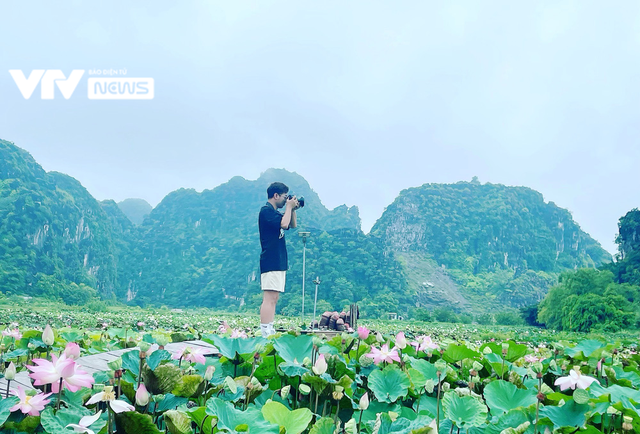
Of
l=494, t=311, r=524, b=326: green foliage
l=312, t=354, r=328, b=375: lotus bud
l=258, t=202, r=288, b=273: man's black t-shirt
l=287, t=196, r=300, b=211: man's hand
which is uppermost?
l=287, t=196, r=300, b=211: man's hand

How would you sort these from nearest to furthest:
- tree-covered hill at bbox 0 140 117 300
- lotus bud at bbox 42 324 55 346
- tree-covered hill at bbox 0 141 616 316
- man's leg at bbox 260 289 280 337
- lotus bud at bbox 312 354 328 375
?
lotus bud at bbox 312 354 328 375 < lotus bud at bbox 42 324 55 346 < man's leg at bbox 260 289 280 337 < tree-covered hill at bbox 0 140 117 300 < tree-covered hill at bbox 0 141 616 316

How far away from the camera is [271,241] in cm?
273

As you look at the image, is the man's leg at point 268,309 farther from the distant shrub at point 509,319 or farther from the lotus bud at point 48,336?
the distant shrub at point 509,319

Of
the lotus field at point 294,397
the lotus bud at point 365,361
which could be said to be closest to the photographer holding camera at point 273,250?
the lotus field at point 294,397

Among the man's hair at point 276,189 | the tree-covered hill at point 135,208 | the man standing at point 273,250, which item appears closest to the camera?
the man standing at point 273,250

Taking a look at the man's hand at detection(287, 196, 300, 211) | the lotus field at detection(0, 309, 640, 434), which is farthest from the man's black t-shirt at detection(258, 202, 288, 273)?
the lotus field at detection(0, 309, 640, 434)

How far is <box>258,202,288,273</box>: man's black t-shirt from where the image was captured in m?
2.70

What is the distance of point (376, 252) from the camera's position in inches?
1451

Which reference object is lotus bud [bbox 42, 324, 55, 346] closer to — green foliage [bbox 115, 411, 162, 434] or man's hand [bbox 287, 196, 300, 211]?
green foliage [bbox 115, 411, 162, 434]

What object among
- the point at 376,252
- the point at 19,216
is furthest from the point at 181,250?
the point at 376,252

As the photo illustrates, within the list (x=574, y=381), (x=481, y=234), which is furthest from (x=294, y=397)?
(x=481, y=234)

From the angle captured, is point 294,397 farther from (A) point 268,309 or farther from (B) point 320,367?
(A) point 268,309

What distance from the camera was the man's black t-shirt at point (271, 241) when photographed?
8.87ft

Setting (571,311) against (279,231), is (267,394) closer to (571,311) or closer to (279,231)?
(279,231)
